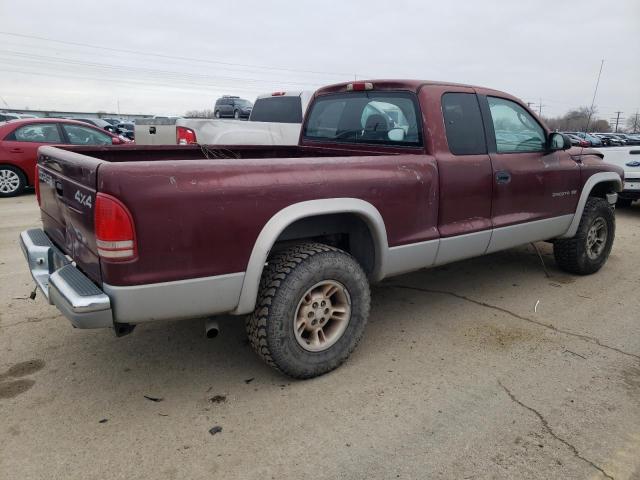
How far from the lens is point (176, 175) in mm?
2367

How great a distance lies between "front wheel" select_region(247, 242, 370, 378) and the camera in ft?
9.23

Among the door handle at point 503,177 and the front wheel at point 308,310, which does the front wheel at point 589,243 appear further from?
the front wheel at point 308,310

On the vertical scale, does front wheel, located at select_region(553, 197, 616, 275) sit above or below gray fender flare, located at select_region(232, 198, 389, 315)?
below

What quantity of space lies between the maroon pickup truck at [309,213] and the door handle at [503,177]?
0.02 metres

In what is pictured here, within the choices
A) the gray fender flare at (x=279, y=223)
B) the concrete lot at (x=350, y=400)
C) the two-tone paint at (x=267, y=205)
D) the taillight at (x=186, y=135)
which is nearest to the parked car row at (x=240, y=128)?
the taillight at (x=186, y=135)

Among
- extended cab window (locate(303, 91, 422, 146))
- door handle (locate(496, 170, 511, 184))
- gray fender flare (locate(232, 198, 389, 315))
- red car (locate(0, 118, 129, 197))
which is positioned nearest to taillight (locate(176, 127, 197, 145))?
red car (locate(0, 118, 129, 197))

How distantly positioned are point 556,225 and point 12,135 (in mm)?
9357

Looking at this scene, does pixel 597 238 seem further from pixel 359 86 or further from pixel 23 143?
pixel 23 143

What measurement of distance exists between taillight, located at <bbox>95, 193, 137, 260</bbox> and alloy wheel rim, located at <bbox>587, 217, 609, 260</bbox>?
4594 mm

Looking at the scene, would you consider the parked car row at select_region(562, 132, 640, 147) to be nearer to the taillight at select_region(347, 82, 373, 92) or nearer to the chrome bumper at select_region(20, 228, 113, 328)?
the taillight at select_region(347, 82, 373, 92)

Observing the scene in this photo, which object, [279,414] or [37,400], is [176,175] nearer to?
[279,414]

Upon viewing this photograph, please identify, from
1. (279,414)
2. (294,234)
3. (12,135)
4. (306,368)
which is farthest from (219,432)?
(12,135)

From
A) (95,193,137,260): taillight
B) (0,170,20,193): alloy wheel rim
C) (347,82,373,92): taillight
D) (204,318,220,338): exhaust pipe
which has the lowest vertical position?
(0,170,20,193): alloy wheel rim

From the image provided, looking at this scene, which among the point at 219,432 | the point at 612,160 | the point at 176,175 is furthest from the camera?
the point at 612,160
